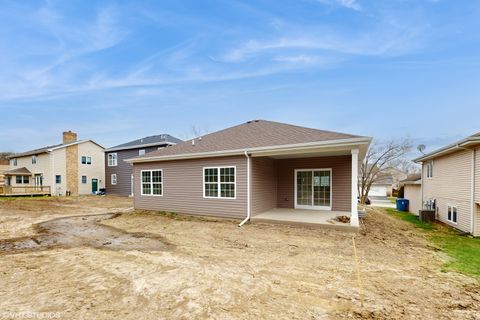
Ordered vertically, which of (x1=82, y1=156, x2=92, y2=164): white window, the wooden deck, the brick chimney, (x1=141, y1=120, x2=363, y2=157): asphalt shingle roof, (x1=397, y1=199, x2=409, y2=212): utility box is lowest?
(x1=397, y1=199, x2=409, y2=212): utility box

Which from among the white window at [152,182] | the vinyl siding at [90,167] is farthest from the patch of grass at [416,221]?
the vinyl siding at [90,167]

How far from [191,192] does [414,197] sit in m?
15.2

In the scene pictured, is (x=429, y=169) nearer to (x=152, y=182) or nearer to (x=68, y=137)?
(x=152, y=182)

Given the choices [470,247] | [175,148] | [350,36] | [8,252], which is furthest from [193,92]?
[470,247]

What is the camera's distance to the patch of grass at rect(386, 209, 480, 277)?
501cm

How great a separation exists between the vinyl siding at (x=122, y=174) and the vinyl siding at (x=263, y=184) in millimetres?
15874

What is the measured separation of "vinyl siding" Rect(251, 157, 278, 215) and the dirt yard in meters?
2.51

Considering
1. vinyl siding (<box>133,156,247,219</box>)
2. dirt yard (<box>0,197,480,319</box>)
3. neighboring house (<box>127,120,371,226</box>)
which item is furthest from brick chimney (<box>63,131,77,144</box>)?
dirt yard (<box>0,197,480,319</box>)

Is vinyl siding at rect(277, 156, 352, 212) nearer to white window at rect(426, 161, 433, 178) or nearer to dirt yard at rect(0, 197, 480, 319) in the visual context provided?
dirt yard at rect(0, 197, 480, 319)

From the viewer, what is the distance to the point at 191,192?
36.8 ft

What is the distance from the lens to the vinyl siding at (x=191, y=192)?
989 cm

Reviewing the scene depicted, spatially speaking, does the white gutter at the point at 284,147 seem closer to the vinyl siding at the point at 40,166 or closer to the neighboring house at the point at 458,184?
the neighboring house at the point at 458,184

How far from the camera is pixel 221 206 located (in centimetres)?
1033

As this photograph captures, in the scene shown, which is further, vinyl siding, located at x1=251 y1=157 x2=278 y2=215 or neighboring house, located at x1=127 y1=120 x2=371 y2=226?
vinyl siding, located at x1=251 y1=157 x2=278 y2=215
